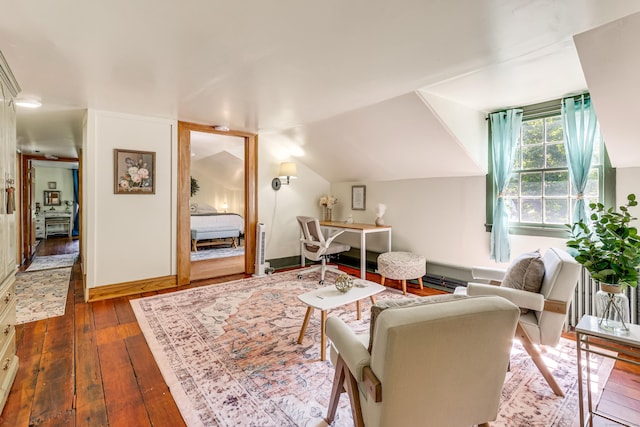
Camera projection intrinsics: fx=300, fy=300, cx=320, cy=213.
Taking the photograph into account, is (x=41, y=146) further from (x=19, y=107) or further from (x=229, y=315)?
(x=229, y=315)

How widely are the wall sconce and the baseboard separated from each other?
6.97 feet

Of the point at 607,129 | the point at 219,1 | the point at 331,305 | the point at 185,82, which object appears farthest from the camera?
the point at 185,82

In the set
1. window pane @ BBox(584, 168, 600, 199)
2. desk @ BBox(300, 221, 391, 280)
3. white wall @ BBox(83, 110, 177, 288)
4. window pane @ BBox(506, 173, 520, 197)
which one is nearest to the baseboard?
white wall @ BBox(83, 110, 177, 288)

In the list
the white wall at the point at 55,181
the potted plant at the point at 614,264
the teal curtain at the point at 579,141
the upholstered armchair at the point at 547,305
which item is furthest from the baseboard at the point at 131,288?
the white wall at the point at 55,181

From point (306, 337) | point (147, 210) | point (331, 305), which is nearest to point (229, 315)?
point (306, 337)

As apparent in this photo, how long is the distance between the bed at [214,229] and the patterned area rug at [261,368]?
3157 mm

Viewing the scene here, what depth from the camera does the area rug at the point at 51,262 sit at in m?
5.03

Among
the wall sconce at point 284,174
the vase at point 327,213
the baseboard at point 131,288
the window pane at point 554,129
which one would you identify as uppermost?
the window pane at point 554,129

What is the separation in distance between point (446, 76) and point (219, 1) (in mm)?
1878

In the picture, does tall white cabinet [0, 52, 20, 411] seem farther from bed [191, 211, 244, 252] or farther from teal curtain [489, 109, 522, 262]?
bed [191, 211, 244, 252]

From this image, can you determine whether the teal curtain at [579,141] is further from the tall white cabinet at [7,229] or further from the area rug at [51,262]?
the area rug at [51,262]

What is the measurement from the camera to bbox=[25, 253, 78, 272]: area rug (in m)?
5.03

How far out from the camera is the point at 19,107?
327 centimetres

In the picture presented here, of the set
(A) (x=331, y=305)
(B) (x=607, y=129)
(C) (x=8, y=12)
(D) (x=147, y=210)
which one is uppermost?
(C) (x=8, y=12)
